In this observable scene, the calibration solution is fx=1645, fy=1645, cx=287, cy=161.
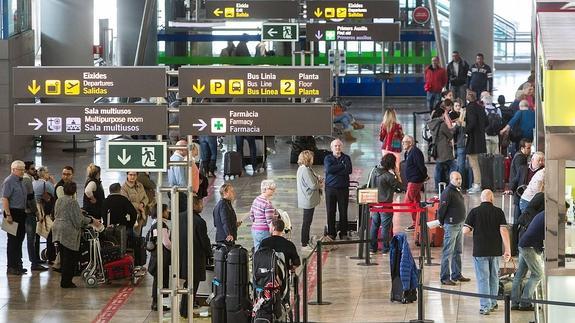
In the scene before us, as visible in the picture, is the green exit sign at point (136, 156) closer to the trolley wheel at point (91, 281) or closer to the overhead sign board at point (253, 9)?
the trolley wheel at point (91, 281)

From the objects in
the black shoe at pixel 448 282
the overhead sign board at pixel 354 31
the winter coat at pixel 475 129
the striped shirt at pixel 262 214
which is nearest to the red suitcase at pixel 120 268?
the striped shirt at pixel 262 214

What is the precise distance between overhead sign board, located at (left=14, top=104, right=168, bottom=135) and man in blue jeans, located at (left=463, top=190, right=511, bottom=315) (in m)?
3.71

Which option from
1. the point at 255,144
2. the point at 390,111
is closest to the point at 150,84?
the point at 390,111

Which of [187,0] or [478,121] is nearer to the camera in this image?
[478,121]

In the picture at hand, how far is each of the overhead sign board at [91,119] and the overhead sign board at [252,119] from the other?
35 cm

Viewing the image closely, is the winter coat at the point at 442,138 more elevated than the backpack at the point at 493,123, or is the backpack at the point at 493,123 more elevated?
the backpack at the point at 493,123

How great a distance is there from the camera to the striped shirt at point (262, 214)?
20.0m

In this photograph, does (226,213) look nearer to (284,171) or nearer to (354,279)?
(354,279)

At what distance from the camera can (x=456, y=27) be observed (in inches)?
1656

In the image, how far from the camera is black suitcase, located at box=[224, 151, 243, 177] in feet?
94.6

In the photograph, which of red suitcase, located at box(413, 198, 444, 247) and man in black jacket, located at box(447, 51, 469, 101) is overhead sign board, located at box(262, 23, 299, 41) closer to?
man in black jacket, located at box(447, 51, 469, 101)

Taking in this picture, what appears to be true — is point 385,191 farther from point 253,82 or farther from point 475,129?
point 475,129

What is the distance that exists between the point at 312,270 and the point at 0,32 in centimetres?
1276

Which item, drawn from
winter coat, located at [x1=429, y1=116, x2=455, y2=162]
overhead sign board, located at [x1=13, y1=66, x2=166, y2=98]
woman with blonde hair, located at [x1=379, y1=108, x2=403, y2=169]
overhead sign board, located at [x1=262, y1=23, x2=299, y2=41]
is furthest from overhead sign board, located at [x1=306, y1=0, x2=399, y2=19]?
overhead sign board, located at [x1=13, y1=66, x2=166, y2=98]
